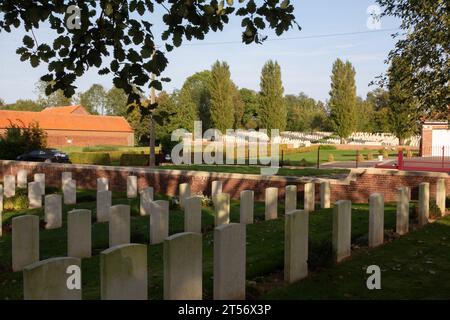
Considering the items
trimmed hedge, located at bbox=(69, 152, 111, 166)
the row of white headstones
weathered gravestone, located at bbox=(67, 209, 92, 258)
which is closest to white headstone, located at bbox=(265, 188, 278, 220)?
the row of white headstones

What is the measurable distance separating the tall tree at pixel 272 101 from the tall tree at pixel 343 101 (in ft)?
22.8

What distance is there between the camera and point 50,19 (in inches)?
223

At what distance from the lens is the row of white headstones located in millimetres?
3943

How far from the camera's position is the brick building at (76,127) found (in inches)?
2282

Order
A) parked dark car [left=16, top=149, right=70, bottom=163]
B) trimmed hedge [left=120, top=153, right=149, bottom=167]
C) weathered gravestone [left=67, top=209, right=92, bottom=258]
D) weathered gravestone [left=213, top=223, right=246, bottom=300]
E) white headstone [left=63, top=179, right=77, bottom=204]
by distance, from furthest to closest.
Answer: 1. trimmed hedge [left=120, top=153, right=149, bottom=167]
2. parked dark car [left=16, top=149, right=70, bottom=163]
3. white headstone [left=63, top=179, right=77, bottom=204]
4. weathered gravestone [left=67, top=209, right=92, bottom=258]
5. weathered gravestone [left=213, top=223, right=246, bottom=300]

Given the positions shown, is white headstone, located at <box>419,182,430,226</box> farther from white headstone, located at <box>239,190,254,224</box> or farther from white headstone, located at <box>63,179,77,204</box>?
white headstone, located at <box>63,179,77,204</box>

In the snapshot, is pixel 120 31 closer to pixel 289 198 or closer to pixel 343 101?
pixel 289 198

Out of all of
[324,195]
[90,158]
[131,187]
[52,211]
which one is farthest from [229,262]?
[90,158]

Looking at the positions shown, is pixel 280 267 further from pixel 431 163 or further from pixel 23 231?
pixel 431 163

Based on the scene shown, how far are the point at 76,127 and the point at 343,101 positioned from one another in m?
35.8

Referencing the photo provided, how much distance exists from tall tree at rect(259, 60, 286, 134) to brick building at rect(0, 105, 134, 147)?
19.7 metres

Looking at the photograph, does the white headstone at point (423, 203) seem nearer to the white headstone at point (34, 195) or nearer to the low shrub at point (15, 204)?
the white headstone at point (34, 195)

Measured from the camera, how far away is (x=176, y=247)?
15.0 feet

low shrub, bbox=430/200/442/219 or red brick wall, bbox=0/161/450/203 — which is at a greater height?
red brick wall, bbox=0/161/450/203
